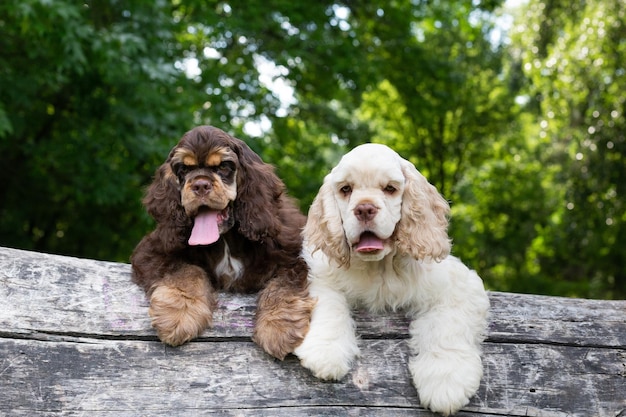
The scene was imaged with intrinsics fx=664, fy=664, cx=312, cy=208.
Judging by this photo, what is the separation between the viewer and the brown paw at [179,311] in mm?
3533

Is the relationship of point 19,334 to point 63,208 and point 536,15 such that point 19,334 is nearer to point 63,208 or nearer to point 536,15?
point 63,208

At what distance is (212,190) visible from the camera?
374 centimetres

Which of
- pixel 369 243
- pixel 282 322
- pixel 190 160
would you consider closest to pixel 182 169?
pixel 190 160

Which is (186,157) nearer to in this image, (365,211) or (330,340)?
(365,211)

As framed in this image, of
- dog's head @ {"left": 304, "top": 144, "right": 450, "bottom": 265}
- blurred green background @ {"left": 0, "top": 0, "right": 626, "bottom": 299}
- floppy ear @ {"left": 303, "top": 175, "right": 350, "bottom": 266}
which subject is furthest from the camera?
blurred green background @ {"left": 0, "top": 0, "right": 626, "bottom": 299}

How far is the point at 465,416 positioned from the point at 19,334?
7.88 feet

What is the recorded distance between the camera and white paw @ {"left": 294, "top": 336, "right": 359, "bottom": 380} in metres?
3.44

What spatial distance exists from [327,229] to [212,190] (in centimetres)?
68

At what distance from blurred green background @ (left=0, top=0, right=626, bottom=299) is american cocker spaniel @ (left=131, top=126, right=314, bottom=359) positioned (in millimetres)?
3079

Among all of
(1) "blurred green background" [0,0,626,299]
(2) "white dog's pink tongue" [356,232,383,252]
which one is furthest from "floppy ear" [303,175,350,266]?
(1) "blurred green background" [0,0,626,299]

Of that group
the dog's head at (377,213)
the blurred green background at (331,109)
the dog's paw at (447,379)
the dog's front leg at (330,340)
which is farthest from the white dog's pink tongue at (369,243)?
the blurred green background at (331,109)

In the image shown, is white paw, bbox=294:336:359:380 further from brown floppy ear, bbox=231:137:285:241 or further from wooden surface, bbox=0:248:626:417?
brown floppy ear, bbox=231:137:285:241

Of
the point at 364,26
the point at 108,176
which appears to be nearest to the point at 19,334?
the point at 108,176

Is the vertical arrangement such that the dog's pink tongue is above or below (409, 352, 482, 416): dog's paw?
above
